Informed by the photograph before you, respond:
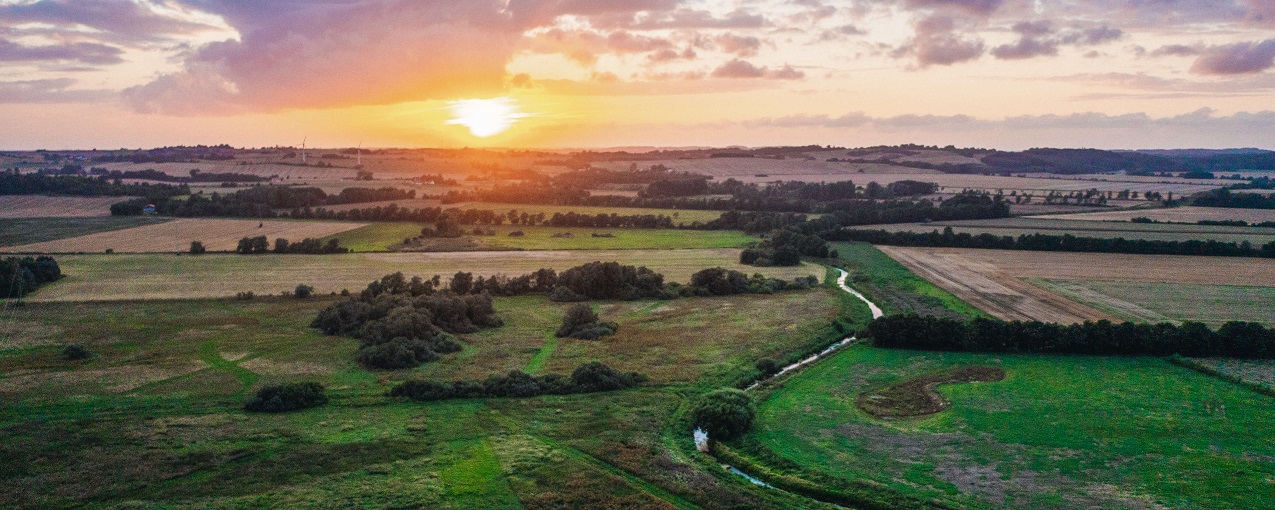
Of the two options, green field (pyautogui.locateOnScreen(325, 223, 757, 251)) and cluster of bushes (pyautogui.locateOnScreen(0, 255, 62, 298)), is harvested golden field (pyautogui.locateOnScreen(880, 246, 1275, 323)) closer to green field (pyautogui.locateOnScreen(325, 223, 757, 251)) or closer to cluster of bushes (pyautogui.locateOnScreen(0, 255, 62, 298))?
green field (pyautogui.locateOnScreen(325, 223, 757, 251))

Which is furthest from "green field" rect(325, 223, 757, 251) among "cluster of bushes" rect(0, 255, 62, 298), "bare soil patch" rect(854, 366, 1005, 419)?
"bare soil patch" rect(854, 366, 1005, 419)

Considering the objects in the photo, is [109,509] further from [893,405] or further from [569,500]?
[893,405]

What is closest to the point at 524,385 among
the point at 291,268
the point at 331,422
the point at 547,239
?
the point at 331,422

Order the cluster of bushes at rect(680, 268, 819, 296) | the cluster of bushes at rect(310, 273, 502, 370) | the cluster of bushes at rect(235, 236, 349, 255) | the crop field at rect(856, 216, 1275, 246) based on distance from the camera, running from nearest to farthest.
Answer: the cluster of bushes at rect(310, 273, 502, 370) → the cluster of bushes at rect(680, 268, 819, 296) → the cluster of bushes at rect(235, 236, 349, 255) → the crop field at rect(856, 216, 1275, 246)

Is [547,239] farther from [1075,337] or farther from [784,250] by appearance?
[1075,337]

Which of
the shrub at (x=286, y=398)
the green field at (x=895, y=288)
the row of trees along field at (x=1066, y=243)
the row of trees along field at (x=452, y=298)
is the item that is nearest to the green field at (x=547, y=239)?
the green field at (x=895, y=288)

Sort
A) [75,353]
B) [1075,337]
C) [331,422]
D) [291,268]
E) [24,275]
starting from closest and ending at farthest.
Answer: [331,422], [75,353], [1075,337], [24,275], [291,268]
